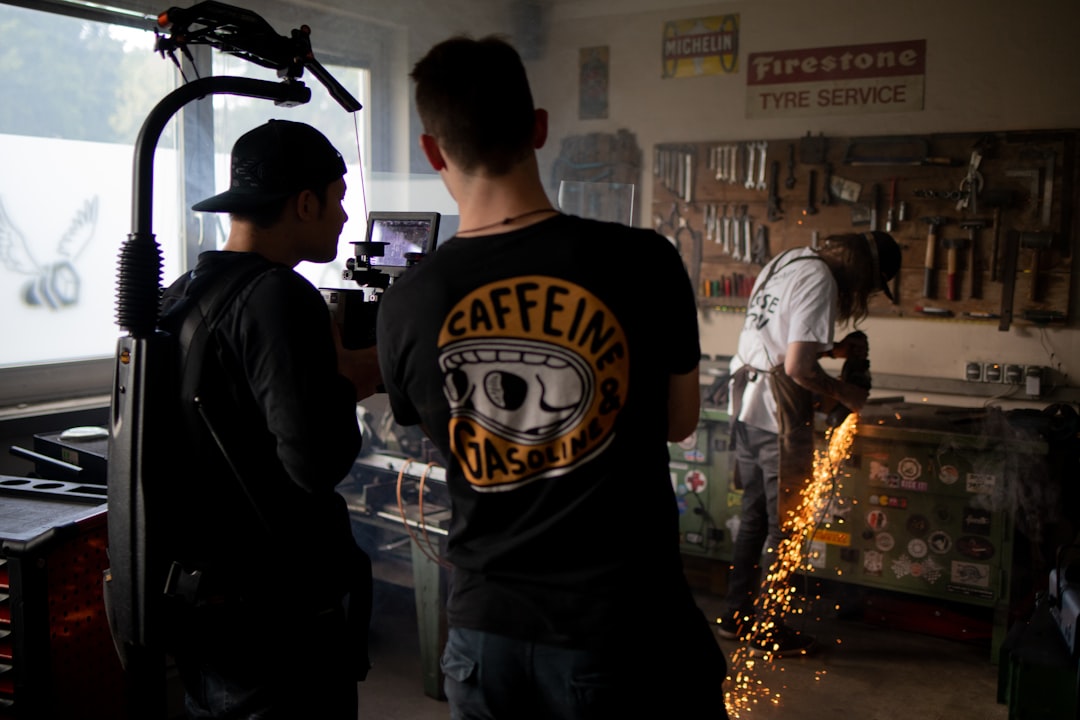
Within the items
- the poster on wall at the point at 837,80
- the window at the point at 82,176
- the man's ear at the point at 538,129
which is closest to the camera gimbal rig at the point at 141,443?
the man's ear at the point at 538,129

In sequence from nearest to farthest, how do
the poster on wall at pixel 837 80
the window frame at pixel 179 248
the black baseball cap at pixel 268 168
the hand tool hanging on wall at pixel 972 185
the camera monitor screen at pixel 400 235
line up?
Answer: the black baseball cap at pixel 268 168 < the camera monitor screen at pixel 400 235 < the window frame at pixel 179 248 < the hand tool hanging on wall at pixel 972 185 < the poster on wall at pixel 837 80

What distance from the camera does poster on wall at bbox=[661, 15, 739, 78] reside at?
13.4ft

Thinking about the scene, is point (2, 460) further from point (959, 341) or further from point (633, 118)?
point (959, 341)

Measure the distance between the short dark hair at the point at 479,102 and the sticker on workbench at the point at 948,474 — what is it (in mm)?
2499

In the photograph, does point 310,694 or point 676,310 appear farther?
point 310,694

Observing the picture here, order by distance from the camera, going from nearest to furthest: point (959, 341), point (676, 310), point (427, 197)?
point (676, 310) < point (427, 197) < point (959, 341)

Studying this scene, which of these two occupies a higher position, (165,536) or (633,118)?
(633,118)

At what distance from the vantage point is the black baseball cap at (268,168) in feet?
4.48

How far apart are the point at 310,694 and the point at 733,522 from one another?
7.69 feet

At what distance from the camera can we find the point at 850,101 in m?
3.83

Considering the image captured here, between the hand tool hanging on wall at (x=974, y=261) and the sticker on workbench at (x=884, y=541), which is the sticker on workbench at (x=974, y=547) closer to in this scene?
the sticker on workbench at (x=884, y=541)

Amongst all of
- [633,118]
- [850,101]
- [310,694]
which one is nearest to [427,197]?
[633,118]

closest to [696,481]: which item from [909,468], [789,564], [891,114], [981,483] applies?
[789,564]

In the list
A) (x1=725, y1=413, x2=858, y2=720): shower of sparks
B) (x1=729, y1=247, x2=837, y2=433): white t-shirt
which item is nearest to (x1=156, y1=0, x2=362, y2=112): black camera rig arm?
(x1=729, y1=247, x2=837, y2=433): white t-shirt
